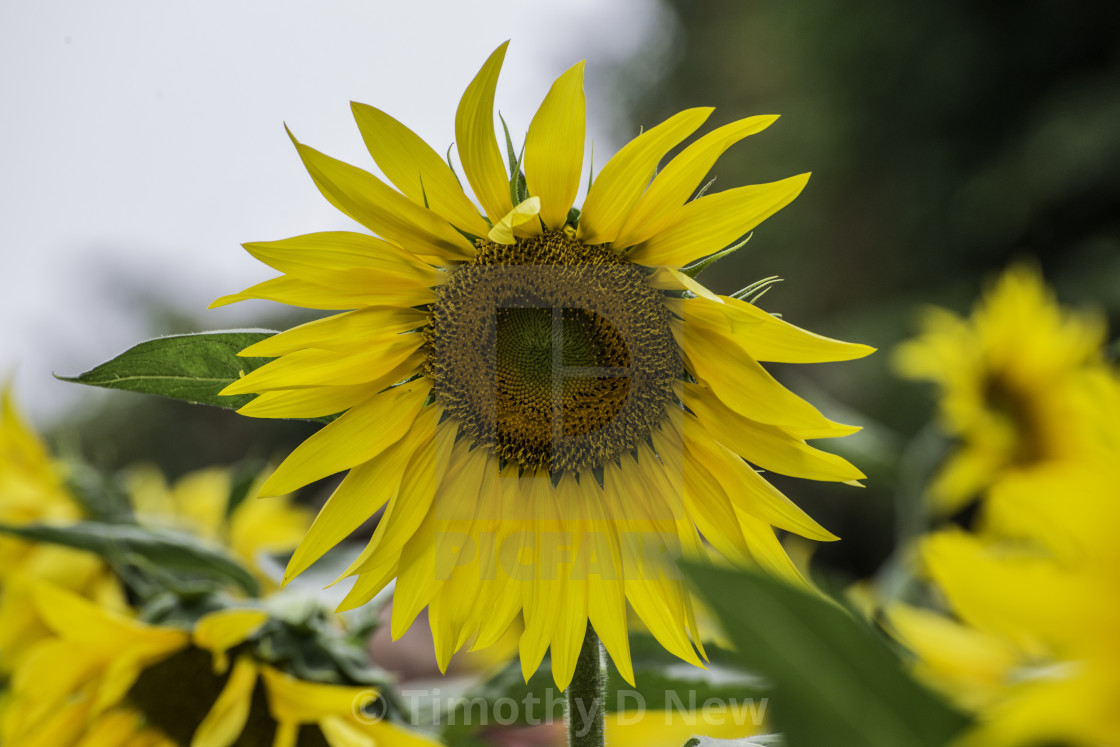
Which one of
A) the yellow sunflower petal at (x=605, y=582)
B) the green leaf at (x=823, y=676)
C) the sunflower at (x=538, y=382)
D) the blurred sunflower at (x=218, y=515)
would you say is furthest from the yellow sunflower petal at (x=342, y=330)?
the blurred sunflower at (x=218, y=515)

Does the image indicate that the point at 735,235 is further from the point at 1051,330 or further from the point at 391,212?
the point at 1051,330

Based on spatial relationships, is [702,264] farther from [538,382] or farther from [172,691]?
[172,691]

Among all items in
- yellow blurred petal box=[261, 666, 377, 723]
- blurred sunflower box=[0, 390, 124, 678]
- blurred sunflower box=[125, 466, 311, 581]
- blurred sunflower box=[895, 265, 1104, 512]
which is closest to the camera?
yellow blurred petal box=[261, 666, 377, 723]

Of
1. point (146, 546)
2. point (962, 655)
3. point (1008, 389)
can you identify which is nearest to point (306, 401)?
point (146, 546)

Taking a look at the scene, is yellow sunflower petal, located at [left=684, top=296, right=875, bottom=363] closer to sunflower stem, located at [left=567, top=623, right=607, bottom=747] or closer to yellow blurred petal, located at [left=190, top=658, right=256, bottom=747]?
sunflower stem, located at [left=567, top=623, right=607, bottom=747]

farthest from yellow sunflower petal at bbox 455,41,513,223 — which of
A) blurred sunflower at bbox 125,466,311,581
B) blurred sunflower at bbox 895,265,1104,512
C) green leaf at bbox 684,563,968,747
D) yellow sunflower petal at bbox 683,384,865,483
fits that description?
blurred sunflower at bbox 895,265,1104,512

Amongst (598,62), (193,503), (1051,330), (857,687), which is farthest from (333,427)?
(598,62)
